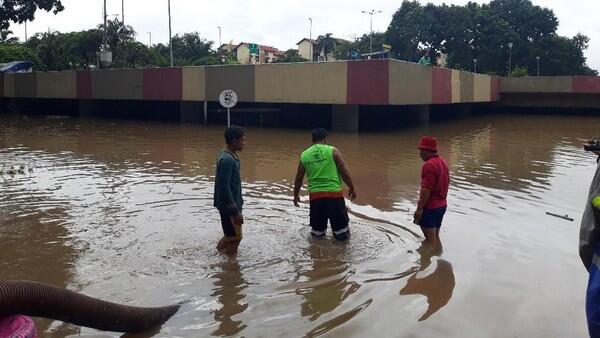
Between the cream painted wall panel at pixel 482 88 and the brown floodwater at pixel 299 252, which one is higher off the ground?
the cream painted wall panel at pixel 482 88

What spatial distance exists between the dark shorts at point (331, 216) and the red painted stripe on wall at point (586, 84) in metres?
33.4

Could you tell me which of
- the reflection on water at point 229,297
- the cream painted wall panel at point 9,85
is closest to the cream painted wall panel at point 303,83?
the reflection on water at point 229,297

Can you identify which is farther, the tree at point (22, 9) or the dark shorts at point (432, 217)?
the tree at point (22, 9)

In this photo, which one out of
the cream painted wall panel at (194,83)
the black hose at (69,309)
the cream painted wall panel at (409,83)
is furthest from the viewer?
the cream painted wall panel at (194,83)

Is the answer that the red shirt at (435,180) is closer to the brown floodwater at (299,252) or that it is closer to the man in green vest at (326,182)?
the brown floodwater at (299,252)

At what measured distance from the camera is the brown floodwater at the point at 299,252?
4.91m

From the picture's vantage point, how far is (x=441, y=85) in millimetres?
26719

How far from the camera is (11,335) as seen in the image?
245cm

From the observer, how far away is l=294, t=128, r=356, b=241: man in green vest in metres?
7.00

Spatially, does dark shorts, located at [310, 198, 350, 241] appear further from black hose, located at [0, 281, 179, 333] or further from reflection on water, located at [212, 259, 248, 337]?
black hose, located at [0, 281, 179, 333]

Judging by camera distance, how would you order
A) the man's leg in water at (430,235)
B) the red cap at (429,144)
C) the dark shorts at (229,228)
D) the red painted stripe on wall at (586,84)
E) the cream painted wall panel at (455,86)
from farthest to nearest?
the red painted stripe on wall at (586,84) → the cream painted wall panel at (455,86) → the man's leg in water at (430,235) → the red cap at (429,144) → the dark shorts at (229,228)

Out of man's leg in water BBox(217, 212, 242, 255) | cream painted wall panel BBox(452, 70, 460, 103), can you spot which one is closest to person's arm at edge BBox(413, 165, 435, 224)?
man's leg in water BBox(217, 212, 242, 255)

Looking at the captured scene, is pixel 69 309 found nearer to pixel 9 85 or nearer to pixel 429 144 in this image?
pixel 429 144

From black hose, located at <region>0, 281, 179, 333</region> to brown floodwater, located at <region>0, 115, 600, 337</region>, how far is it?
0.73 feet
